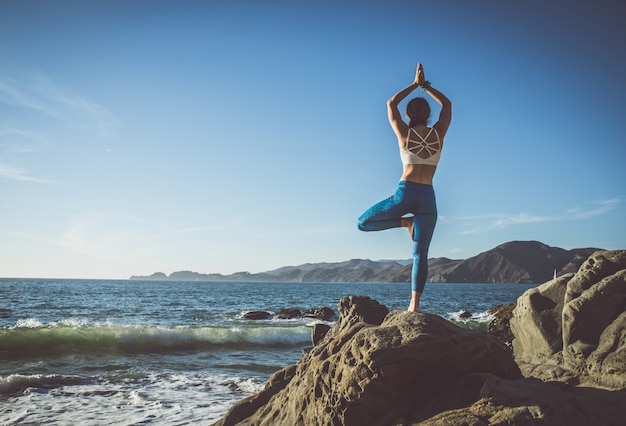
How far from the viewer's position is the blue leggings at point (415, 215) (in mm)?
4770

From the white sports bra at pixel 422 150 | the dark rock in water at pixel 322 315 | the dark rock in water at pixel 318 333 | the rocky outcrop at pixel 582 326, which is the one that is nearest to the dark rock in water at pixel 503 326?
the dark rock in water at pixel 318 333

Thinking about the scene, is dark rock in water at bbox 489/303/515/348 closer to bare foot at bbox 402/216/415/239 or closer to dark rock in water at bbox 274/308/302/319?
bare foot at bbox 402/216/415/239

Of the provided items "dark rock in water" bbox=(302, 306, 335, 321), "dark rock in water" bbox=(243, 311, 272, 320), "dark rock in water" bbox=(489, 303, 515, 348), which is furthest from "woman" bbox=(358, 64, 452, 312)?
"dark rock in water" bbox=(243, 311, 272, 320)

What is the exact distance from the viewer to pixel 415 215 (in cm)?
488

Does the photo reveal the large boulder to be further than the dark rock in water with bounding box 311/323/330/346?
No

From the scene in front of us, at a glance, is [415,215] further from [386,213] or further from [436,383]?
[436,383]

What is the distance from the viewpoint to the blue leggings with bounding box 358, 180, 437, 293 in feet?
15.6

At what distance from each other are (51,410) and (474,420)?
8.78 metres

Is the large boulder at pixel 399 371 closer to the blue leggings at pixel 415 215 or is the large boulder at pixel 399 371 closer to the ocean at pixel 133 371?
the blue leggings at pixel 415 215

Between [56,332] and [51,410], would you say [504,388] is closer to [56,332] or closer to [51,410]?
[51,410]

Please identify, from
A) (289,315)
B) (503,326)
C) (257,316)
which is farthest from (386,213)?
(257,316)

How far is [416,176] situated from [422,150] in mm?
279

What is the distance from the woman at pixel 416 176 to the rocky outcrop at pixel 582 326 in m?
2.66

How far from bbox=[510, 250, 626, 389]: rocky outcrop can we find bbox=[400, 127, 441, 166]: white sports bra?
3332 mm
